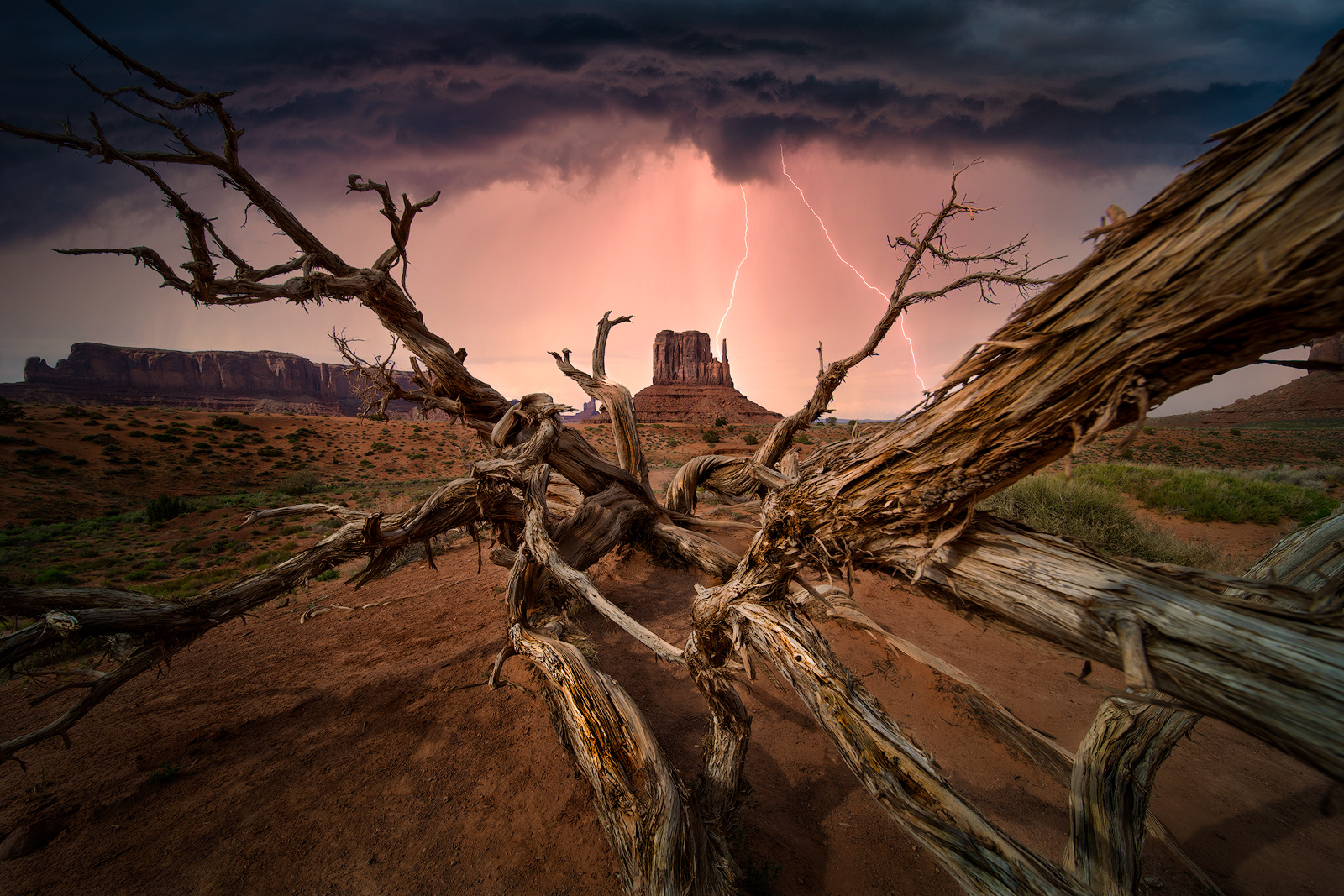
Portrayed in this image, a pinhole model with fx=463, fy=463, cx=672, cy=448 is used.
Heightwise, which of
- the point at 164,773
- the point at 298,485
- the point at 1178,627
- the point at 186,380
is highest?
the point at 186,380

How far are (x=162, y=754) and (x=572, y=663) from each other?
3254mm

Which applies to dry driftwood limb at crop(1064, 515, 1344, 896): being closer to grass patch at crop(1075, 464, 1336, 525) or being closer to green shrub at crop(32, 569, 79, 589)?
grass patch at crop(1075, 464, 1336, 525)

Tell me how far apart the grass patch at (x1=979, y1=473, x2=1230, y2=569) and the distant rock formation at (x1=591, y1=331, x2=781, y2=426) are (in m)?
56.5

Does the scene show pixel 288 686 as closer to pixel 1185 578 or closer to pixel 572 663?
pixel 572 663

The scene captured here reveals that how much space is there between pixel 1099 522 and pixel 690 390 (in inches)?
3085

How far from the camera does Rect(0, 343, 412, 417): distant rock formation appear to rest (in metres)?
82.5

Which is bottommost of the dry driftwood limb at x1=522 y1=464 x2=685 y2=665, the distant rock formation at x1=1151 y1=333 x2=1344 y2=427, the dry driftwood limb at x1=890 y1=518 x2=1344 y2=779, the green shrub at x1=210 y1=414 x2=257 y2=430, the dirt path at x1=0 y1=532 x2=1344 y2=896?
the dirt path at x1=0 y1=532 x2=1344 y2=896

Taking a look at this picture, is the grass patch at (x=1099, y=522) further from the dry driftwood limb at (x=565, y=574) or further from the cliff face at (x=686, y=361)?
the cliff face at (x=686, y=361)

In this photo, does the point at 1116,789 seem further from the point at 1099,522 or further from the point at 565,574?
the point at 1099,522

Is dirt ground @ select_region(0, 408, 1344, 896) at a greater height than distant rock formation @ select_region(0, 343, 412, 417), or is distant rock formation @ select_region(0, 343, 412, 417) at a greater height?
distant rock formation @ select_region(0, 343, 412, 417)

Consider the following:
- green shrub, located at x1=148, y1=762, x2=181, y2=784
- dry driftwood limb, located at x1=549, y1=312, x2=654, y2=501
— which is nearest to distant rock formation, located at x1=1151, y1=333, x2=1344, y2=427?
dry driftwood limb, located at x1=549, y1=312, x2=654, y2=501

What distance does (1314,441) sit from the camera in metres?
27.3

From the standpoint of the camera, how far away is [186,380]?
8969 centimetres

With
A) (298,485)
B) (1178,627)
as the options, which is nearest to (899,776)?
(1178,627)
